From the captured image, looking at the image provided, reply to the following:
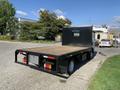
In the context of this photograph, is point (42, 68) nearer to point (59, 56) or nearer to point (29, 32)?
point (59, 56)

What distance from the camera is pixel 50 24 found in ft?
130

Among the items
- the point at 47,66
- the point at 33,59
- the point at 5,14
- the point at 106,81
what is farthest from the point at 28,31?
the point at 106,81

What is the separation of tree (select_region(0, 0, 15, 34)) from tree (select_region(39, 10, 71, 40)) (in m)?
7.69

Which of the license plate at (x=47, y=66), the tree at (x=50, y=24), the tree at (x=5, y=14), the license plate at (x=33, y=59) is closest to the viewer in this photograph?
the license plate at (x=47, y=66)

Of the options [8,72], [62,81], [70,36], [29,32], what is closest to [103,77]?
[62,81]

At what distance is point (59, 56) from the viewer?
6.13 m

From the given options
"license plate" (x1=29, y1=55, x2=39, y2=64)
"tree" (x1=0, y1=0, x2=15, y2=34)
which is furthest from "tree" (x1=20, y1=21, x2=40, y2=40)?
"license plate" (x1=29, y1=55, x2=39, y2=64)

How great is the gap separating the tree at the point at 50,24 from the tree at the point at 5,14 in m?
7.69

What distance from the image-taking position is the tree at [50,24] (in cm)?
3906

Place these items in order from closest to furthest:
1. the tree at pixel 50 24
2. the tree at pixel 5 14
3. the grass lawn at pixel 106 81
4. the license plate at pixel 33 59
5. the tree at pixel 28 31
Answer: the grass lawn at pixel 106 81 → the license plate at pixel 33 59 → the tree at pixel 28 31 → the tree at pixel 50 24 → the tree at pixel 5 14

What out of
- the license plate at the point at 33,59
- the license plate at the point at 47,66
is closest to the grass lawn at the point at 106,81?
the license plate at the point at 47,66

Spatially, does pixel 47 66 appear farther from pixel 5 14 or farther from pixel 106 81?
pixel 5 14

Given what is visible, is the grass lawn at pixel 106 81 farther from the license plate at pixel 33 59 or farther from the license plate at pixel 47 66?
the license plate at pixel 33 59

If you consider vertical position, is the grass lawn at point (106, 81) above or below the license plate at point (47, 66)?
below
